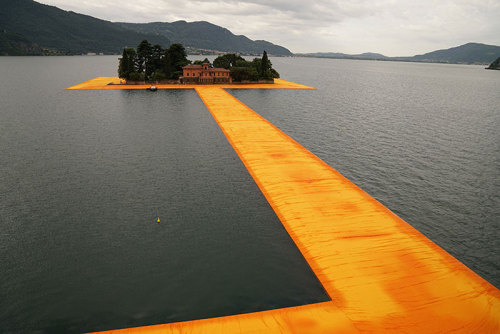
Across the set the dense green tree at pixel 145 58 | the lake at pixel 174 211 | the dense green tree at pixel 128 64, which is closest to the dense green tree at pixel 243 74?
the dense green tree at pixel 145 58

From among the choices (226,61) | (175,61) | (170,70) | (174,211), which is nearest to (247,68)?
(226,61)

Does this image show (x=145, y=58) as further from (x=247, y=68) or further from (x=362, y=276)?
(x=362, y=276)

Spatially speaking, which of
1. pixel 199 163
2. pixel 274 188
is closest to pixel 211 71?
pixel 199 163

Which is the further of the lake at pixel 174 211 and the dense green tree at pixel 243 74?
the dense green tree at pixel 243 74

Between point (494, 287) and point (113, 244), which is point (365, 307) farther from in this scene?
point (113, 244)

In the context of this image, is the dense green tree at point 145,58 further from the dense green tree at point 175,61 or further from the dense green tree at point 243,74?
the dense green tree at point 243,74

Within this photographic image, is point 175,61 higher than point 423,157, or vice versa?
point 175,61
